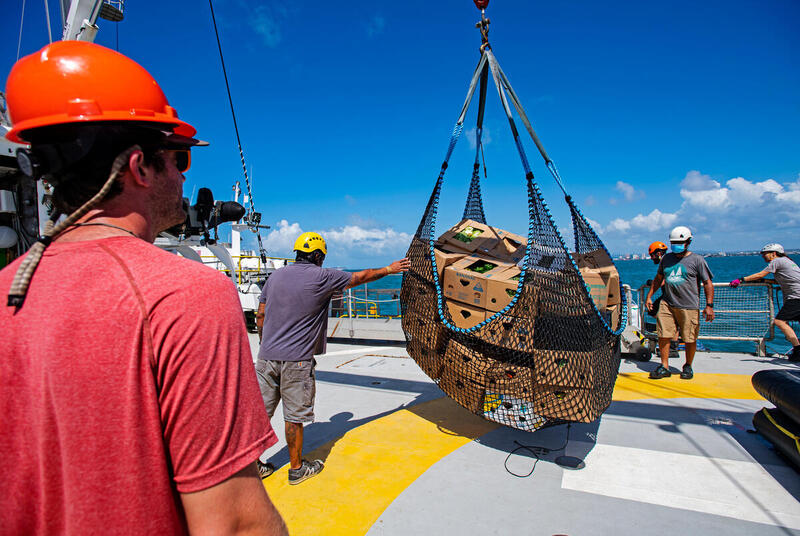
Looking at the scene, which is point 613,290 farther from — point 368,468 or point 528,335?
point 368,468

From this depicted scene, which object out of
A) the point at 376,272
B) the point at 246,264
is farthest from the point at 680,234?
the point at 246,264

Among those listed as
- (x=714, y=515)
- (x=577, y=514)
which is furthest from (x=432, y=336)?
(x=714, y=515)

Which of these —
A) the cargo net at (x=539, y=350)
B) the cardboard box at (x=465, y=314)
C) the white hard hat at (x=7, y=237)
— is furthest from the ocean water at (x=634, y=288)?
the white hard hat at (x=7, y=237)

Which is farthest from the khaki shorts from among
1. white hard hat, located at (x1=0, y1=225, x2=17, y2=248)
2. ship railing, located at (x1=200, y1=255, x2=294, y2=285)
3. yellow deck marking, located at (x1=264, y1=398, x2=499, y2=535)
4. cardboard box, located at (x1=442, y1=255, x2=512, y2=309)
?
ship railing, located at (x1=200, y1=255, x2=294, y2=285)

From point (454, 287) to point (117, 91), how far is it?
9.41 ft

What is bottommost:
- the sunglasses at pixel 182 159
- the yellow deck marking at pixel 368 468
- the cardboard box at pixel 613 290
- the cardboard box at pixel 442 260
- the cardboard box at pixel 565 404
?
the yellow deck marking at pixel 368 468

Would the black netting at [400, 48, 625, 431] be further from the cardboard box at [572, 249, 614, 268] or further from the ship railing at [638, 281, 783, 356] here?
the ship railing at [638, 281, 783, 356]

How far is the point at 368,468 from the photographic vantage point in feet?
11.6

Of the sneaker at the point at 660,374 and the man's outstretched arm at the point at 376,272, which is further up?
the man's outstretched arm at the point at 376,272

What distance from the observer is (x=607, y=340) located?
11.0 ft

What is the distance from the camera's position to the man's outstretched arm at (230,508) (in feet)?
2.62

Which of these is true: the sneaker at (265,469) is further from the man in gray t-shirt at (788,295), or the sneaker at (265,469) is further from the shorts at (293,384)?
the man in gray t-shirt at (788,295)

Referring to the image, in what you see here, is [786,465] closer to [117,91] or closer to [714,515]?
[714,515]

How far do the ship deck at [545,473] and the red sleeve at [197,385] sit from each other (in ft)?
7.82
